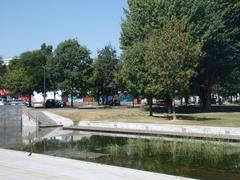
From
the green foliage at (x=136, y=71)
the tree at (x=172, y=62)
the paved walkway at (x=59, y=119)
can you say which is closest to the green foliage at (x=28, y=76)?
the paved walkway at (x=59, y=119)

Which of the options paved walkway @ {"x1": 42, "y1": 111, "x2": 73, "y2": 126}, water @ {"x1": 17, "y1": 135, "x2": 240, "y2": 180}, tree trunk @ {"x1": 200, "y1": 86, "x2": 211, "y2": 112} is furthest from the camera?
tree trunk @ {"x1": 200, "y1": 86, "x2": 211, "y2": 112}

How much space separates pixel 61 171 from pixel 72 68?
186 feet

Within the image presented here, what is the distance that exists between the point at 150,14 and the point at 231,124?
793 inches

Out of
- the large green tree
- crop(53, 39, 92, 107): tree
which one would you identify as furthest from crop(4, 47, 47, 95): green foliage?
the large green tree

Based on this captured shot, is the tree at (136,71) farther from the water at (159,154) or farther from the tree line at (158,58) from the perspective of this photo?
→ the water at (159,154)

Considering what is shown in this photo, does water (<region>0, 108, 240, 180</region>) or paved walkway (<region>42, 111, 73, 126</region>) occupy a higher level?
paved walkway (<region>42, 111, 73, 126</region>)

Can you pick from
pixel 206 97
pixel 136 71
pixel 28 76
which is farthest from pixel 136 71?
pixel 28 76

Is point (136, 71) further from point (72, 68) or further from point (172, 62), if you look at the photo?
point (72, 68)

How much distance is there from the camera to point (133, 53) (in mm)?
48875

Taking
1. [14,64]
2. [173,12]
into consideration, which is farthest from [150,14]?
[14,64]

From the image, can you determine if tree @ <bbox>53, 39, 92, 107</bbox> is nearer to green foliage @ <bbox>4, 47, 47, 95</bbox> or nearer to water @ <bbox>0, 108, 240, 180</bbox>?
green foliage @ <bbox>4, 47, 47, 95</bbox>

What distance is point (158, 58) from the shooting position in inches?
1699

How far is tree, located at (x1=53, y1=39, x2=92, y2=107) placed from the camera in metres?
72.0

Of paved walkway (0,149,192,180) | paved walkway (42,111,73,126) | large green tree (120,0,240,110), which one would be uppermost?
large green tree (120,0,240,110)
